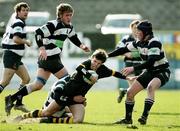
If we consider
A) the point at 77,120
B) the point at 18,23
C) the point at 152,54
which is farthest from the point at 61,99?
the point at 18,23

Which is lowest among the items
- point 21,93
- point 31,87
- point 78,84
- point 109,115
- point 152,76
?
point 109,115

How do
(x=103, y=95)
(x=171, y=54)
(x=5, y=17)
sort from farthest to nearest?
(x=5, y=17) → (x=171, y=54) → (x=103, y=95)

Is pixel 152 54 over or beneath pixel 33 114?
over

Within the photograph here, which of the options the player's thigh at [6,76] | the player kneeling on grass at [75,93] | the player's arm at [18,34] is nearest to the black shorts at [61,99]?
the player kneeling on grass at [75,93]

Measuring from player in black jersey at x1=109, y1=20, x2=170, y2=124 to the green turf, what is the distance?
14.2 inches

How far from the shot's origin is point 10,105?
1516 centimetres

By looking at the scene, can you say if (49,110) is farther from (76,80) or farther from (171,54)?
(171,54)

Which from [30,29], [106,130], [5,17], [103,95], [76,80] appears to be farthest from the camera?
[5,17]

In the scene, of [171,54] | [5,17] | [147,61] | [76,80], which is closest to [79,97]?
[76,80]

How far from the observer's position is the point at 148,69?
14211mm

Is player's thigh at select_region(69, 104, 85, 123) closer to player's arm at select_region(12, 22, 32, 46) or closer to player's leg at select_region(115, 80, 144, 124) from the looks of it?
player's leg at select_region(115, 80, 144, 124)

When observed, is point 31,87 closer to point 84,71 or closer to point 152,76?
point 84,71

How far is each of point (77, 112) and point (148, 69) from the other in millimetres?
1652

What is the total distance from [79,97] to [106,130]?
172cm
